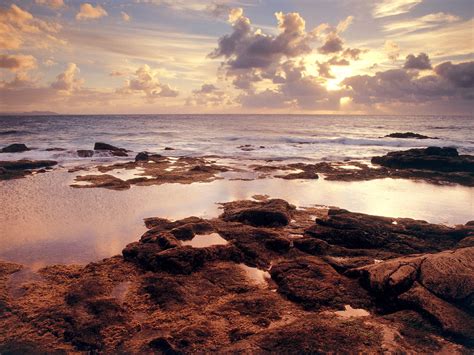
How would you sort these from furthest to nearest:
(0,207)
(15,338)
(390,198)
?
1. (390,198)
2. (0,207)
3. (15,338)

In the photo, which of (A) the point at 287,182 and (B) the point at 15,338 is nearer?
(B) the point at 15,338

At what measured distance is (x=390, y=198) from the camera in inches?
613

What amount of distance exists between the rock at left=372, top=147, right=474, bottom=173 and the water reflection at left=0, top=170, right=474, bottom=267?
17.8 feet

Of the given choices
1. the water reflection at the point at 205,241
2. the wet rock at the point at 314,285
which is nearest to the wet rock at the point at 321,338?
the wet rock at the point at 314,285

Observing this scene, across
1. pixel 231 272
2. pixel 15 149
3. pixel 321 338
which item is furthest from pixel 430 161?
pixel 15 149

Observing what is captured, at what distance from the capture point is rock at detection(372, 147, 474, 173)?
23.0 metres

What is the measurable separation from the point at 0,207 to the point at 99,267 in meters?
7.94

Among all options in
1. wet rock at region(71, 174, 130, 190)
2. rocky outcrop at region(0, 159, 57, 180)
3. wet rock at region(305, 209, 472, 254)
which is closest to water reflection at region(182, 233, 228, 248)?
wet rock at region(305, 209, 472, 254)

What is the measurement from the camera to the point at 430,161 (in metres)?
23.9

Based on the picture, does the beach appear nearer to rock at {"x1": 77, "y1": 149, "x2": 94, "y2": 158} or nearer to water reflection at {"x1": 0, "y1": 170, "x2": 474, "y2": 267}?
water reflection at {"x1": 0, "y1": 170, "x2": 474, "y2": 267}

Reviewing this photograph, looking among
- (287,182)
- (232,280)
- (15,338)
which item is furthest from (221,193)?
(15,338)

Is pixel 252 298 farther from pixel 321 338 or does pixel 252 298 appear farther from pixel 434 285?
pixel 434 285

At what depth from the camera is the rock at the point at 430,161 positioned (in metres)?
23.0

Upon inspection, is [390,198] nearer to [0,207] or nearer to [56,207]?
[56,207]
